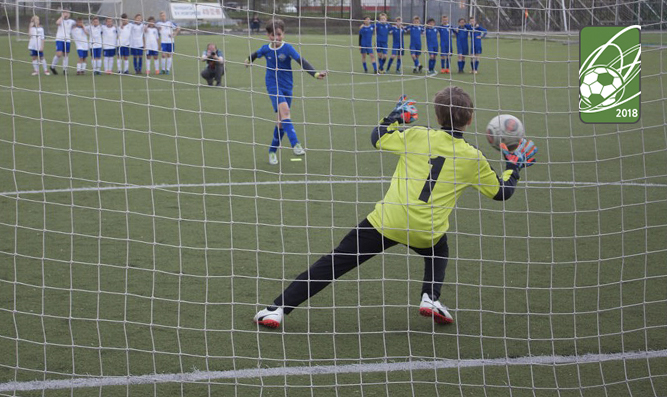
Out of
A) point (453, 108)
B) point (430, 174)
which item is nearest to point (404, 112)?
point (453, 108)

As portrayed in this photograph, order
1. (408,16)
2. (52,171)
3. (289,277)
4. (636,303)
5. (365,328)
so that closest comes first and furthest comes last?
(365,328) < (636,303) < (289,277) < (52,171) < (408,16)

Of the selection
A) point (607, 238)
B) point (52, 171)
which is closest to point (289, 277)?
point (607, 238)

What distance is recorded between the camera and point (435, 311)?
4906 millimetres

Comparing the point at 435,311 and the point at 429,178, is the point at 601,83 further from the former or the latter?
the point at 429,178

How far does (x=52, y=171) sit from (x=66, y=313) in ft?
15.8

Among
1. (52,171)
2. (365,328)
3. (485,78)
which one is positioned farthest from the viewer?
(485,78)

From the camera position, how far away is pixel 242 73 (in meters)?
22.0

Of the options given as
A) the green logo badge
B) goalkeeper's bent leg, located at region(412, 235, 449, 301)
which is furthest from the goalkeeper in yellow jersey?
the green logo badge

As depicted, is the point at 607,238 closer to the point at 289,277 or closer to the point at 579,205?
the point at 579,205

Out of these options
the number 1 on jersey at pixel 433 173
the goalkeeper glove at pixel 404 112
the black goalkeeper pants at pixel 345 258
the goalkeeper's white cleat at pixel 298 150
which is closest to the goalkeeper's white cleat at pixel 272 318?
the black goalkeeper pants at pixel 345 258

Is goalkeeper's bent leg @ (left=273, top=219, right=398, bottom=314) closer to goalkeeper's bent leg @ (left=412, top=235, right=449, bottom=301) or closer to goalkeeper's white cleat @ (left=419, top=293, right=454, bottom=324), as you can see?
goalkeeper's bent leg @ (left=412, top=235, right=449, bottom=301)

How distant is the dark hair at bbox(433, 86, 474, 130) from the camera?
Answer: 4.44 meters

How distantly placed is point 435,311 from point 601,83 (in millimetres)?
4738

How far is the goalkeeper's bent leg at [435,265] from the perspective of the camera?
15.6 feet
